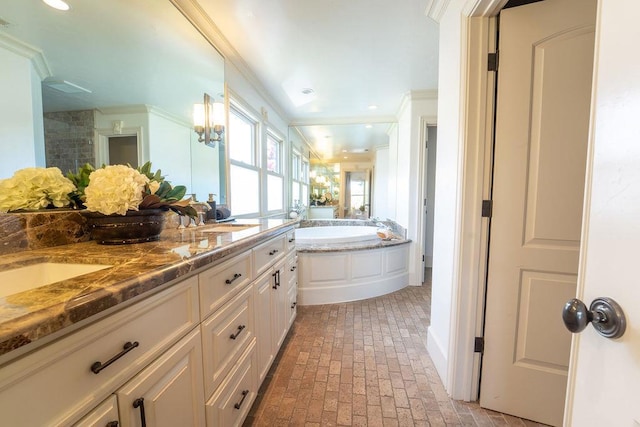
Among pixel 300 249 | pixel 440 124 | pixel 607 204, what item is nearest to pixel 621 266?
pixel 607 204

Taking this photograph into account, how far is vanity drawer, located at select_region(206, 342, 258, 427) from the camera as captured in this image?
0.95 m

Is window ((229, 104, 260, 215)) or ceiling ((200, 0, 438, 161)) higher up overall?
ceiling ((200, 0, 438, 161))

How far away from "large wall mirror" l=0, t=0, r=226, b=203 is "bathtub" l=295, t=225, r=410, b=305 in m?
1.36

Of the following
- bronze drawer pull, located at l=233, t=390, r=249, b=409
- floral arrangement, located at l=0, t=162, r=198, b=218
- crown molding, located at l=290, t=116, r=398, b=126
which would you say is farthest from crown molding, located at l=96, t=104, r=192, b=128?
crown molding, located at l=290, t=116, r=398, b=126

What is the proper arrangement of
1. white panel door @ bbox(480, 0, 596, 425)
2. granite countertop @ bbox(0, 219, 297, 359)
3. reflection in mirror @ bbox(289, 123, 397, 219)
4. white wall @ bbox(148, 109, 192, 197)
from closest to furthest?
granite countertop @ bbox(0, 219, 297, 359)
white panel door @ bbox(480, 0, 596, 425)
white wall @ bbox(148, 109, 192, 197)
reflection in mirror @ bbox(289, 123, 397, 219)

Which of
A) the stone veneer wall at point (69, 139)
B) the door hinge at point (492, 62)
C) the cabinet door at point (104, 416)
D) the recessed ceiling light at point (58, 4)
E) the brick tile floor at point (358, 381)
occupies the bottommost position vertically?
the brick tile floor at point (358, 381)

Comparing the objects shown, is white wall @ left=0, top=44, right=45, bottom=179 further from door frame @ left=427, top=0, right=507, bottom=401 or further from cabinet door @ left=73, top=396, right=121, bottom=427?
door frame @ left=427, top=0, right=507, bottom=401

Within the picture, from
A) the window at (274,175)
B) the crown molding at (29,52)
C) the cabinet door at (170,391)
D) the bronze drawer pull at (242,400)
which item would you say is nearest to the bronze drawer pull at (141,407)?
the cabinet door at (170,391)

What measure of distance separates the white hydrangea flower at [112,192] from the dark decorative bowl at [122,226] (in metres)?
0.05

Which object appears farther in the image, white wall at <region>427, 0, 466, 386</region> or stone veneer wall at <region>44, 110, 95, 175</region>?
white wall at <region>427, 0, 466, 386</region>

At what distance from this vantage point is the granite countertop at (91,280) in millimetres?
398

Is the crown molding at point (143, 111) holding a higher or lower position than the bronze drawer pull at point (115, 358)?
higher

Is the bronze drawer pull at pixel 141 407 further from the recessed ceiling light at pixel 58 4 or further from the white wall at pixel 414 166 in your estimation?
the white wall at pixel 414 166

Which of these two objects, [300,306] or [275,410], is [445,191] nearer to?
[275,410]
